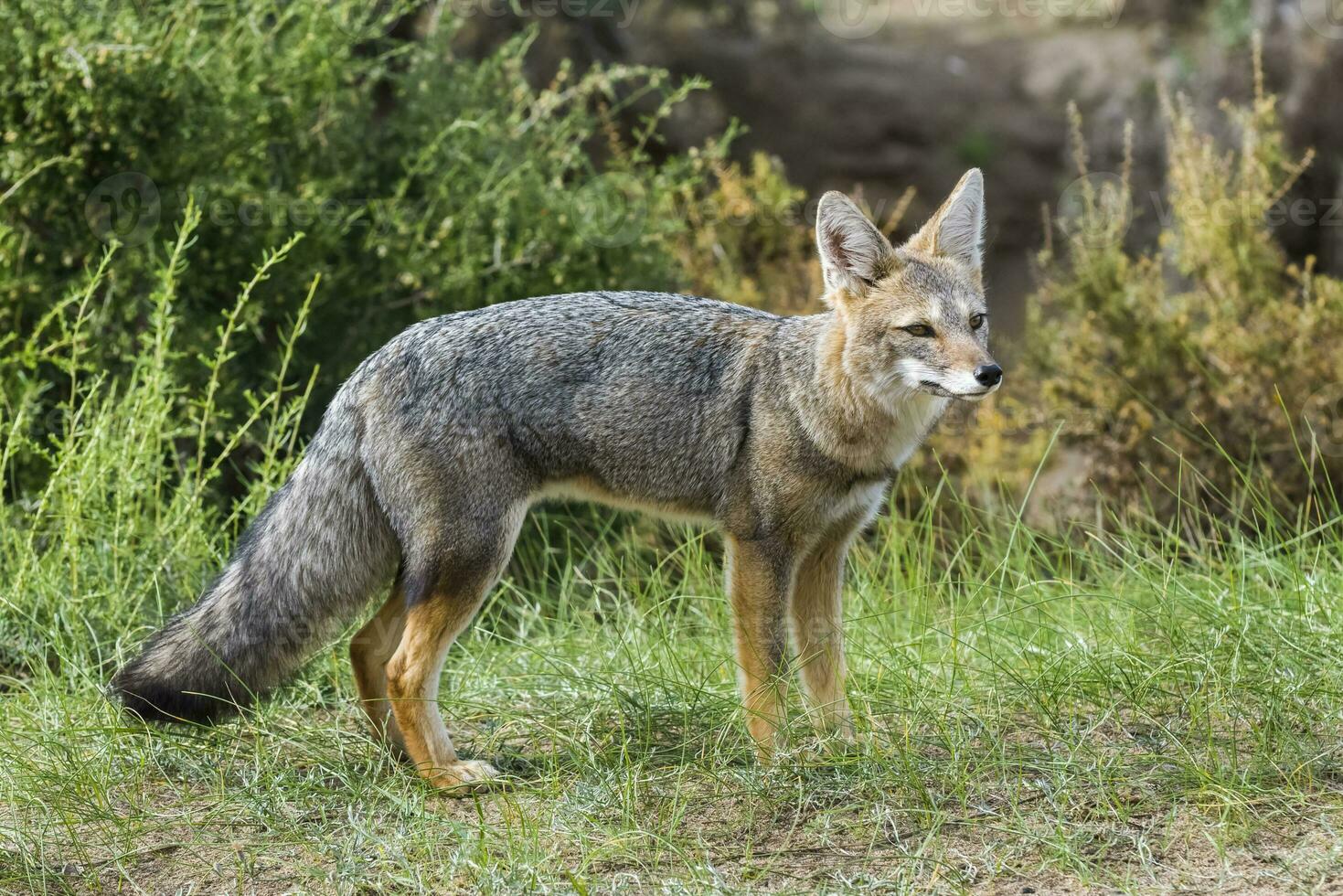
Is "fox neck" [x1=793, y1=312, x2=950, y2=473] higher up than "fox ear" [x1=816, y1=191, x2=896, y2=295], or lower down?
lower down

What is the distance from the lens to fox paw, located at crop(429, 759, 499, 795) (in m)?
3.87

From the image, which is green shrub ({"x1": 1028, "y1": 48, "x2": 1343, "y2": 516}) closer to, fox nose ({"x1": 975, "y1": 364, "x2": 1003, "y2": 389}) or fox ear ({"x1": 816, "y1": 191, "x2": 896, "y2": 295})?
fox ear ({"x1": 816, "y1": 191, "x2": 896, "y2": 295})

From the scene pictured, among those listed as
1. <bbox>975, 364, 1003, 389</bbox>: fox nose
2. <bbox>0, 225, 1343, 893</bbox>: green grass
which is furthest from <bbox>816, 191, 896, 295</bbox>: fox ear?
<bbox>0, 225, 1343, 893</bbox>: green grass

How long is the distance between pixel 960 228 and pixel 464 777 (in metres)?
2.13

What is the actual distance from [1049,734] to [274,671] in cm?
209

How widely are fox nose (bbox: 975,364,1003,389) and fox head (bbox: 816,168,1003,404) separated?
0.10m

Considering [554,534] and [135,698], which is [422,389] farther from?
[554,534]

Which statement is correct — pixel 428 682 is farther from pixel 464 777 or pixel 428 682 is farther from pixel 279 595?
pixel 279 595

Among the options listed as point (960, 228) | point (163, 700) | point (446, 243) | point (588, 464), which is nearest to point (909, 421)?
point (960, 228)

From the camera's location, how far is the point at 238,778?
3977 millimetres

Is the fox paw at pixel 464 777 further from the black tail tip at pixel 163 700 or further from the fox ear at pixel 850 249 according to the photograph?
the fox ear at pixel 850 249

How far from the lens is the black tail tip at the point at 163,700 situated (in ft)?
12.7

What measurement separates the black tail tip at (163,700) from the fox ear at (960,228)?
238 cm

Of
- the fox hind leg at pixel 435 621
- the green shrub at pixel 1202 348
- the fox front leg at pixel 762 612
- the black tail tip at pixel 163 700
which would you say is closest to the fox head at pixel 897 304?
the fox front leg at pixel 762 612
